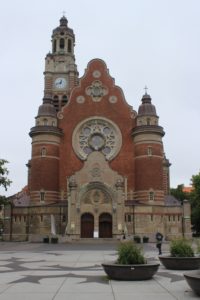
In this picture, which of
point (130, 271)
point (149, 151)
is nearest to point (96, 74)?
point (149, 151)

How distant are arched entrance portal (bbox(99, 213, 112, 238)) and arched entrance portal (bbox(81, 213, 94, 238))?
123 cm

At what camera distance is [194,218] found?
77.9 m

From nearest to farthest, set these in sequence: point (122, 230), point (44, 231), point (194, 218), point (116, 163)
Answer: point (122, 230) < point (44, 231) < point (116, 163) < point (194, 218)

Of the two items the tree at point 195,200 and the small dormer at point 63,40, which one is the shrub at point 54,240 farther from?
the small dormer at point 63,40

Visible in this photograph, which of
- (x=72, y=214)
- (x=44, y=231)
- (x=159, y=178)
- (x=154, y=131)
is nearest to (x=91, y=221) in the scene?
(x=72, y=214)

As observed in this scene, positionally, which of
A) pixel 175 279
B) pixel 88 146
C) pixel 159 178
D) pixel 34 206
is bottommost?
pixel 175 279

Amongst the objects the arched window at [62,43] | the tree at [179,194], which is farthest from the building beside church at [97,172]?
the tree at [179,194]

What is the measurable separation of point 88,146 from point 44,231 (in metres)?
14.5

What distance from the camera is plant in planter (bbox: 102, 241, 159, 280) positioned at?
16.0 meters

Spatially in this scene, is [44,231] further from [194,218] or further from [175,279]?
[175,279]

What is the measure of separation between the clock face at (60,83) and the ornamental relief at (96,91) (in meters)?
9.46

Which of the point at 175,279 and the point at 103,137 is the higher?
the point at 103,137

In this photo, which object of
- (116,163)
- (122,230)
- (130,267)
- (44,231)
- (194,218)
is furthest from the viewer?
(194,218)

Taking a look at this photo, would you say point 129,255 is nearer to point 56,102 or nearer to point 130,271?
point 130,271
